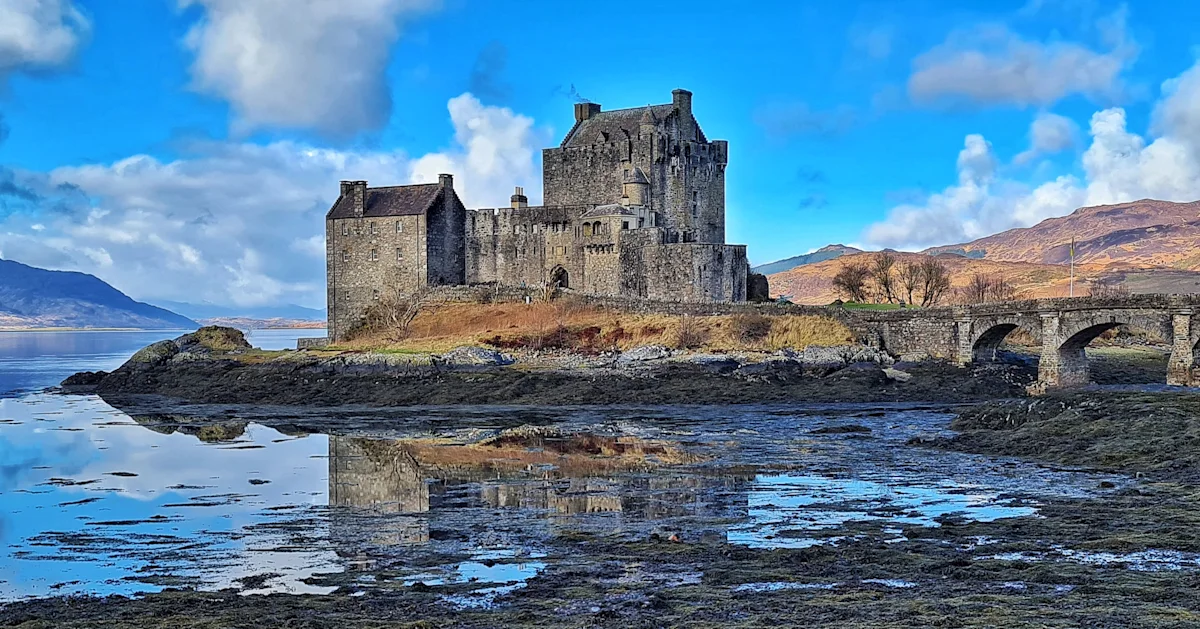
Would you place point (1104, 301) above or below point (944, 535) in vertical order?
above

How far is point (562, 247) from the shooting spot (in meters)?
60.2

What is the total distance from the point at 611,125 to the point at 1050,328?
25.7 metres

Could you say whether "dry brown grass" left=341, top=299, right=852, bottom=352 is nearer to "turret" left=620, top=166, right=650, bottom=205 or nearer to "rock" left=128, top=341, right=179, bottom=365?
"turret" left=620, top=166, right=650, bottom=205

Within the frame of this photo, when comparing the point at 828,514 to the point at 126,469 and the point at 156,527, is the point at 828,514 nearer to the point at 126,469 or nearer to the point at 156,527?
the point at 156,527

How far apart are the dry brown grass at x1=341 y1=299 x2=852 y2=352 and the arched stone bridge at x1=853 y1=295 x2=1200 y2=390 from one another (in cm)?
256

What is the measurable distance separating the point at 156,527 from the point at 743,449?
44.9 feet

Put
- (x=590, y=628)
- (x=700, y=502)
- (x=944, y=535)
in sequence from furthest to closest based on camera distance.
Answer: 1. (x=700, y=502)
2. (x=944, y=535)
3. (x=590, y=628)

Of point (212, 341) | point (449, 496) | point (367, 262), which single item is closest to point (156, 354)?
point (212, 341)

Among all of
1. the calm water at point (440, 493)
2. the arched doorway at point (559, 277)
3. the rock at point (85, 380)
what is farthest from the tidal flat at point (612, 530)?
the arched doorway at point (559, 277)

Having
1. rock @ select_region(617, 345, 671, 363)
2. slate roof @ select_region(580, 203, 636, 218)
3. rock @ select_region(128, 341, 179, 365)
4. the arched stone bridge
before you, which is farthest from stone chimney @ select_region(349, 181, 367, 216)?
the arched stone bridge

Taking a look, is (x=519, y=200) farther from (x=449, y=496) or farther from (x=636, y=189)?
(x=449, y=496)

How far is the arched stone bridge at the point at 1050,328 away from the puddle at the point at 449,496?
10.9m

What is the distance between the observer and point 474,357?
4834cm

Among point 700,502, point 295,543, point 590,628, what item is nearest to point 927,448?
point 700,502
